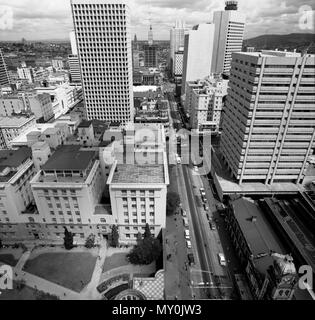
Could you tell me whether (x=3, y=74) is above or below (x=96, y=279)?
above

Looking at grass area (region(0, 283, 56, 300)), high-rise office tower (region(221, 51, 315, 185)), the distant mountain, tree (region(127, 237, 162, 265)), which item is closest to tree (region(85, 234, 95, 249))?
tree (region(127, 237, 162, 265))

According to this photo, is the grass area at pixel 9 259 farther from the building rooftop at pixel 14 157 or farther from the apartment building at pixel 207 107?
the apartment building at pixel 207 107

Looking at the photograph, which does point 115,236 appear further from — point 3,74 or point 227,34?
point 3,74

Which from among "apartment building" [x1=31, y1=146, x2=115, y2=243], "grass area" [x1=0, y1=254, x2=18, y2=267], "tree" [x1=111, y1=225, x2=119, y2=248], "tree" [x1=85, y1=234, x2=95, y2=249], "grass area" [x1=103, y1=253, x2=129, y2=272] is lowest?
"grass area" [x1=0, y1=254, x2=18, y2=267]

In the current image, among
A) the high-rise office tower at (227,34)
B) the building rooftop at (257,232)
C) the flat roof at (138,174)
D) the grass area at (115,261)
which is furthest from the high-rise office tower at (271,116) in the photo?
the high-rise office tower at (227,34)

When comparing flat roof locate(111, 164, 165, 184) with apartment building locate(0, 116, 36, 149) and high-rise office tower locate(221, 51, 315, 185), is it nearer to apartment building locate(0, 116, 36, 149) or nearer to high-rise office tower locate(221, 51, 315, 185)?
high-rise office tower locate(221, 51, 315, 185)

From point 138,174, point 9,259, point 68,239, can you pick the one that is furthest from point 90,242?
point 138,174
